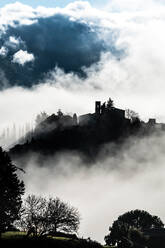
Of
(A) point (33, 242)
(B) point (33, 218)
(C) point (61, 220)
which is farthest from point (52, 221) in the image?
(A) point (33, 242)

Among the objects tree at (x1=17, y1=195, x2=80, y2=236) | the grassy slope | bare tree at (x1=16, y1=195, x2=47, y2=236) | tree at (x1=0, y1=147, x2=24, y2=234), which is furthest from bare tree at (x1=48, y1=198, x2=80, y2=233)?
the grassy slope

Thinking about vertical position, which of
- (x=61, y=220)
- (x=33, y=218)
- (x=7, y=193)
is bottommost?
(x=61, y=220)

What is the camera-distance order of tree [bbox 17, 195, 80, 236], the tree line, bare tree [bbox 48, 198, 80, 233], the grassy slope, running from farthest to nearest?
1. bare tree [bbox 48, 198, 80, 233]
2. tree [bbox 17, 195, 80, 236]
3. the tree line
4. the grassy slope

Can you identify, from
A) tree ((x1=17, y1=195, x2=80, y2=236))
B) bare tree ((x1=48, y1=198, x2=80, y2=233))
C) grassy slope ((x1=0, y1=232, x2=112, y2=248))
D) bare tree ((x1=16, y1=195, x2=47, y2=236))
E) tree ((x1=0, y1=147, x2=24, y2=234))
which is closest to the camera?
grassy slope ((x1=0, y1=232, x2=112, y2=248))

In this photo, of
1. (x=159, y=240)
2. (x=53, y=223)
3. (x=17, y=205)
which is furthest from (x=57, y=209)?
(x=159, y=240)

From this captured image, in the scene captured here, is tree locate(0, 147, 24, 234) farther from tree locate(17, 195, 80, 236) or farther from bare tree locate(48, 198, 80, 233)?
bare tree locate(48, 198, 80, 233)

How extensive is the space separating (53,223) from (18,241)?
23201mm

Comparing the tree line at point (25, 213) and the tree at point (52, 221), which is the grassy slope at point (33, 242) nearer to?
the tree line at point (25, 213)

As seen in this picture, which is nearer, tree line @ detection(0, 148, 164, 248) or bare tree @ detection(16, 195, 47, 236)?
tree line @ detection(0, 148, 164, 248)

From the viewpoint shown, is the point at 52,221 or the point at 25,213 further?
the point at 25,213

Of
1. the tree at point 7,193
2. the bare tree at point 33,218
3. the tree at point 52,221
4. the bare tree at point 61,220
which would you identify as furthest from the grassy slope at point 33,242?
the bare tree at point 61,220

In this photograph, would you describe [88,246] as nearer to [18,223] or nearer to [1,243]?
[1,243]

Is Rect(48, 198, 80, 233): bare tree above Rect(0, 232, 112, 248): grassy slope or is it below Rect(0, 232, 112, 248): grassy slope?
above

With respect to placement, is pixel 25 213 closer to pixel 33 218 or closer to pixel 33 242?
pixel 33 218
